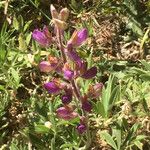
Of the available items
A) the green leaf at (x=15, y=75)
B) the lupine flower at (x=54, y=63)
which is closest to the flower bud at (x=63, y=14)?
the lupine flower at (x=54, y=63)

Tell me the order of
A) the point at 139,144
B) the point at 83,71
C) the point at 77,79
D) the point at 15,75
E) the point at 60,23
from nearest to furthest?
1. the point at 60,23
2. the point at 83,71
3. the point at 77,79
4. the point at 139,144
5. the point at 15,75

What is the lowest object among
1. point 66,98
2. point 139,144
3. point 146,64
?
point 139,144

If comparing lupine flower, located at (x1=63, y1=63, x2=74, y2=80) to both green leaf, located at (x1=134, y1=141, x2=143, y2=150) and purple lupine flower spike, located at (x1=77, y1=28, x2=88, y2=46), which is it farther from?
green leaf, located at (x1=134, y1=141, x2=143, y2=150)

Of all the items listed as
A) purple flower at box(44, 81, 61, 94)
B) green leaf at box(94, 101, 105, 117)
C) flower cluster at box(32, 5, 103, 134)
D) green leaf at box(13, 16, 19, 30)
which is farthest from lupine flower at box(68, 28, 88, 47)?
green leaf at box(13, 16, 19, 30)

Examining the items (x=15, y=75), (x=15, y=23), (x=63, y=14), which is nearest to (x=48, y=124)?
(x=15, y=75)

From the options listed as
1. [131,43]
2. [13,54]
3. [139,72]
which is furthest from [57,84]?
[131,43]

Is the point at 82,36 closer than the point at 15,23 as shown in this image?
Yes

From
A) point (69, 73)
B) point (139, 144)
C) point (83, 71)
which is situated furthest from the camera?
point (139, 144)

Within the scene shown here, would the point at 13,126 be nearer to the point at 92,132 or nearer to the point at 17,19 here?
the point at 92,132

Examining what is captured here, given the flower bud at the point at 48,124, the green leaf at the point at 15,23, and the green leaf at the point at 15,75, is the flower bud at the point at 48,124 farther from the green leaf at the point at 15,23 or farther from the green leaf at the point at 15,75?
the green leaf at the point at 15,23

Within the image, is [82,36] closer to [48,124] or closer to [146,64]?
[48,124]
